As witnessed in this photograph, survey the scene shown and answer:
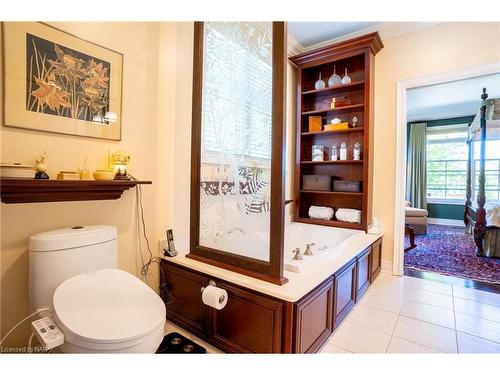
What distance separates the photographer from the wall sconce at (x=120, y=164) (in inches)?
66.1

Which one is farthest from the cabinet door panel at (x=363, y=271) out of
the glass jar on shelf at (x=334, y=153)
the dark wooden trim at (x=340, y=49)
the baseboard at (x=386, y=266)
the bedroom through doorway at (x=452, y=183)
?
the dark wooden trim at (x=340, y=49)

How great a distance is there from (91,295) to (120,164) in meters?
0.83

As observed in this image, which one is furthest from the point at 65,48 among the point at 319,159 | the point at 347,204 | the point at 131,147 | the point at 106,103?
the point at 347,204

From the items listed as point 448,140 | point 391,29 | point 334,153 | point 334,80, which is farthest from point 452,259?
point 448,140

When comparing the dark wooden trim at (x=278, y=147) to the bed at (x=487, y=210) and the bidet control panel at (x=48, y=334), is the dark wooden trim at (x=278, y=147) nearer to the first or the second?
the bidet control panel at (x=48, y=334)

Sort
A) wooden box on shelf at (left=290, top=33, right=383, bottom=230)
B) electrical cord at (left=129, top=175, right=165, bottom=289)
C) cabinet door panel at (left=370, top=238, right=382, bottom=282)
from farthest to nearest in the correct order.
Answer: wooden box on shelf at (left=290, top=33, right=383, bottom=230)
cabinet door panel at (left=370, top=238, right=382, bottom=282)
electrical cord at (left=129, top=175, right=165, bottom=289)

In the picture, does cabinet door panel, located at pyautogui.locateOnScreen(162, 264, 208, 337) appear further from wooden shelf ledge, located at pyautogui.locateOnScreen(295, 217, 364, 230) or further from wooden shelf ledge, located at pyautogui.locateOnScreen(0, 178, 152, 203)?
wooden shelf ledge, located at pyautogui.locateOnScreen(295, 217, 364, 230)

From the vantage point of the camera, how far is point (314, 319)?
1.49 m

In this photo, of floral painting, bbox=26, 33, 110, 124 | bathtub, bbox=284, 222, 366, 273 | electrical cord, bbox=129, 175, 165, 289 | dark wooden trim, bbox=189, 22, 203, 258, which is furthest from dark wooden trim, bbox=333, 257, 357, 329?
floral painting, bbox=26, 33, 110, 124

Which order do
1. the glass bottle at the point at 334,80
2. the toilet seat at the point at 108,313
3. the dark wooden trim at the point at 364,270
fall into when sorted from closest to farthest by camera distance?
1. the toilet seat at the point at 108,313
2. the dark wooden trim at the point at 364,270
3. the glass bottle at the point at 334,80

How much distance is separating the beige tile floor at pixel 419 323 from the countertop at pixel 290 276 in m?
0.49

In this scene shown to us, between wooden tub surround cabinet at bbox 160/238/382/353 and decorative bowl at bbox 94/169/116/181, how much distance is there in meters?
0.72

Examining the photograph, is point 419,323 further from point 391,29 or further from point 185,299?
point 391,29

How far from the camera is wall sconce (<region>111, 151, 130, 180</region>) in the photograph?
1678mm
